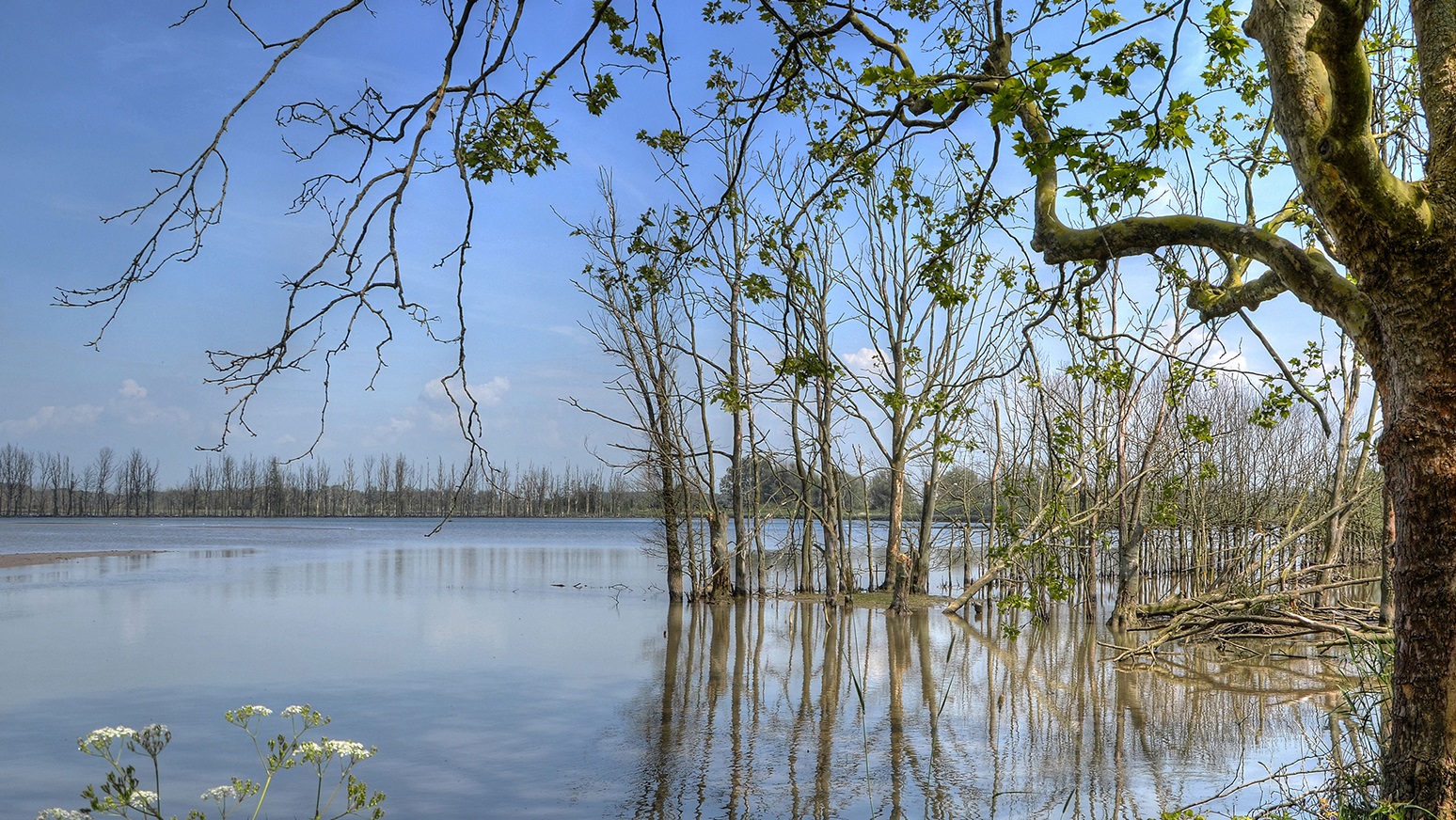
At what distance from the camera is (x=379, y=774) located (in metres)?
7.20

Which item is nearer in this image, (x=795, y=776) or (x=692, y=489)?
(x=795, y=776)

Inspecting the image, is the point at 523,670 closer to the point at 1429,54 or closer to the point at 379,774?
the point at 379,774

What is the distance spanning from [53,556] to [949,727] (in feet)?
102

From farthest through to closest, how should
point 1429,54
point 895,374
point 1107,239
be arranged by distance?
point 895,374
point 1107,239
point 1429,54

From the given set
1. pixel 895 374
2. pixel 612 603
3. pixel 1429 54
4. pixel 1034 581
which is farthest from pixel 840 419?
pixel 1429 54

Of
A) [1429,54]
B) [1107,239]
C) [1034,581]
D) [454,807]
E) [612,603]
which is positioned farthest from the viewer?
[612,603]

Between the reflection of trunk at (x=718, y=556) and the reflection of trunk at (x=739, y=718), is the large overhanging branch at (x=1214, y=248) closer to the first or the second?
the reflection of trunk at (x=739, y=718)

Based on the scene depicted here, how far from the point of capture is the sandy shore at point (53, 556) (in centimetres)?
2694

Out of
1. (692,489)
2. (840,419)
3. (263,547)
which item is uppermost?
(840,419)

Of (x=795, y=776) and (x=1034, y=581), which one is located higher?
(x=1034, y=581)

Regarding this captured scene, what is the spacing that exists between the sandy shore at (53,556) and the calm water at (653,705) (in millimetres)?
11257

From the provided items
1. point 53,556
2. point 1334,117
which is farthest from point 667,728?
point 53,556

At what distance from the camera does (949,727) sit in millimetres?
8570

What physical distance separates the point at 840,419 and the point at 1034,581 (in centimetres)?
1084
